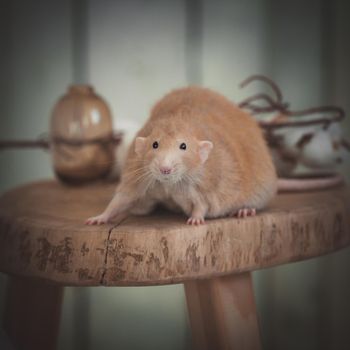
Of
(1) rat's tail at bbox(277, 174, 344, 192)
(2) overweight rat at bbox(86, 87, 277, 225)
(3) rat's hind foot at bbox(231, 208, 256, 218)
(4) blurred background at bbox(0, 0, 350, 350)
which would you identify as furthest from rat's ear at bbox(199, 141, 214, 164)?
(4) blurred background at bbox(0, 0, 350, 350)

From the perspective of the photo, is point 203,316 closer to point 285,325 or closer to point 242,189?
point 242,189

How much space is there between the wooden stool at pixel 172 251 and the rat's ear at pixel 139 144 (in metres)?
0.10

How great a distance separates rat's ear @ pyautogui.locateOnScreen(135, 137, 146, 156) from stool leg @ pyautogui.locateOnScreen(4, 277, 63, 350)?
36cm

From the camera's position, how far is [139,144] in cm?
74

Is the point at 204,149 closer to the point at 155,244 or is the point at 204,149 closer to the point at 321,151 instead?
the point at 155,244

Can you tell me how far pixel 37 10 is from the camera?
1.46 metres

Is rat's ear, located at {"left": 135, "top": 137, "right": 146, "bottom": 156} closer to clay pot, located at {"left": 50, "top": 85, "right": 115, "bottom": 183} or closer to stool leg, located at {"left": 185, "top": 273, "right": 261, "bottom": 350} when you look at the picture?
stool leg, located at {"left": 185, "top": 273, "right": 261, "bottom": 350}

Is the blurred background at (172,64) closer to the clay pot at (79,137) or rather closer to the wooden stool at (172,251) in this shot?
the clay pot at (79,137)

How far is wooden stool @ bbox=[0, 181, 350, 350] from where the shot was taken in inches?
27.1

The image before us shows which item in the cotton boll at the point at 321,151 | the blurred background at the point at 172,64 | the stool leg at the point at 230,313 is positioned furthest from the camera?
the blurred background at the point at 172,64

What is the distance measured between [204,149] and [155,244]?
143 millimetres

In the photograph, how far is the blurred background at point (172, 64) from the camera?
144cm

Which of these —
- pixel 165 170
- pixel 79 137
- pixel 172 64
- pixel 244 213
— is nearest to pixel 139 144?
pixel 165 170

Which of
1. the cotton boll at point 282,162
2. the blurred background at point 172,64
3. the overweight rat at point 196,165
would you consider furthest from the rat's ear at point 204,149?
the blurred background at point 172,64
